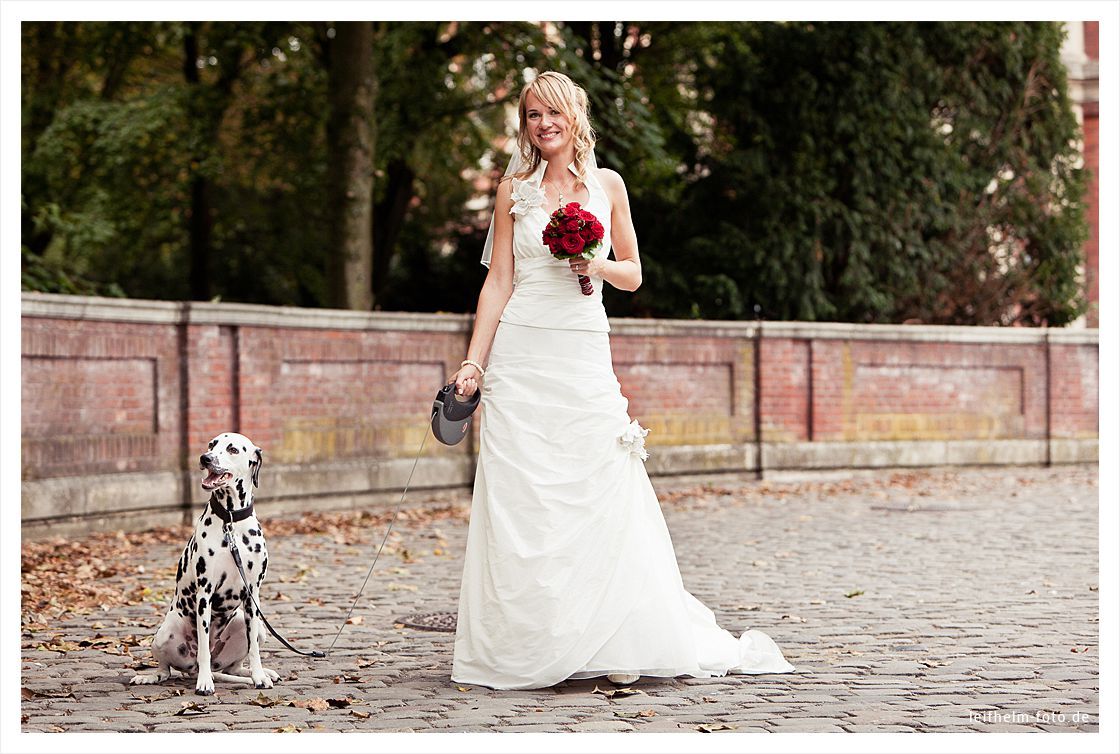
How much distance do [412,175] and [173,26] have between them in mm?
4485

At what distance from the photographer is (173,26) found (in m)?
23.5

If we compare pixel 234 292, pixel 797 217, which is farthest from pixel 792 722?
pixel 234 292

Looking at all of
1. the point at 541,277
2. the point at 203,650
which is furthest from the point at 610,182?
the point at 203,650

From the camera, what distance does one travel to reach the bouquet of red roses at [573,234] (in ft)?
19.1

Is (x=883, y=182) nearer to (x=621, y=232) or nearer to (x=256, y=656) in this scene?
(x=621, y=232)

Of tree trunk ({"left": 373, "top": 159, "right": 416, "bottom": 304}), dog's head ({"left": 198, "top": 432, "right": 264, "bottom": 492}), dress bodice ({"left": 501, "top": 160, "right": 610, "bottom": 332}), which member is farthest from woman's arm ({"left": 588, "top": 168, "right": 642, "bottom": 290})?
tree trunk ({"left": 373, "top": 159, "right": 416, "bottom": 304})

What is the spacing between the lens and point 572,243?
582cm

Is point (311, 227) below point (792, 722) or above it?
above

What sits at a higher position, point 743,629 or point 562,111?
point 562,111

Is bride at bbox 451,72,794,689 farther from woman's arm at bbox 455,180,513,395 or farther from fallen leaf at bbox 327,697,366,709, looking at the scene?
fallen leaf at bbox 327,697,366,709

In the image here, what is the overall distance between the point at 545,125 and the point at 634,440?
137 centimetres

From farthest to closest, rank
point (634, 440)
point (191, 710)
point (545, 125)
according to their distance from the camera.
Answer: point (634, 440)
point (545, 125)
point (191, 710)

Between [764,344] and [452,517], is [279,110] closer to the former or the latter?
[764,344]

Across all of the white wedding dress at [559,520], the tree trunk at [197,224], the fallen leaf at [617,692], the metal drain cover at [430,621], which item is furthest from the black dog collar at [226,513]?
the tree trunk at [197,224]
